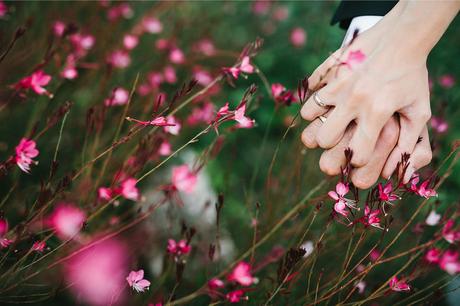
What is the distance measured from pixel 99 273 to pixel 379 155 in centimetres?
80

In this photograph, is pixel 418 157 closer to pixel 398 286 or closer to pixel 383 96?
pixel 383 96

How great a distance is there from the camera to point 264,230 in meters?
1.39

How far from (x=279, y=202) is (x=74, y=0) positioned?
1.51 metres

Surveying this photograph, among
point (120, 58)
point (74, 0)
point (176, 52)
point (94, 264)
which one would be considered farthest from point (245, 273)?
point (74, 0)

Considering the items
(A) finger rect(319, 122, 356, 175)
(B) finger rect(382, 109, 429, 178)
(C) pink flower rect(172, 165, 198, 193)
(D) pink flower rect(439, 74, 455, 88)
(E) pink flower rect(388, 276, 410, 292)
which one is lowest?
(D) pink flower rect(439, 74, 455, 88)

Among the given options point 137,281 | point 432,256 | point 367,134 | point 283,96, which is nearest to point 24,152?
point 137,281

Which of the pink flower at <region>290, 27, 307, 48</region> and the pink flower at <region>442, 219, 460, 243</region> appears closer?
the pink flower at <region>442, 219, 460, 243</region>

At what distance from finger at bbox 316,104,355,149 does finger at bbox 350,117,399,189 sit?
0.08 meters

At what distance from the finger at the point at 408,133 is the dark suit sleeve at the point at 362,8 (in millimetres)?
345

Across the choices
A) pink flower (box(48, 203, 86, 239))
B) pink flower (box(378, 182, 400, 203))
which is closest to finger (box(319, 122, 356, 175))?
pink flower (box(378, 182, 400, 203))

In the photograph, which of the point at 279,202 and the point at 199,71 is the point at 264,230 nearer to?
the point at 279,202

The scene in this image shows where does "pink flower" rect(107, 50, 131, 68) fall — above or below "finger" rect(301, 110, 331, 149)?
below

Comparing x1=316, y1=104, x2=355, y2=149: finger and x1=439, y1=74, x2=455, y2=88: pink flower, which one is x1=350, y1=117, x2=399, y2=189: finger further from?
x1=439, y1=74, x2=455, y2=88: pink flower

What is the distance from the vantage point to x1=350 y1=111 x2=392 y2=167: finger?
0.94 m
